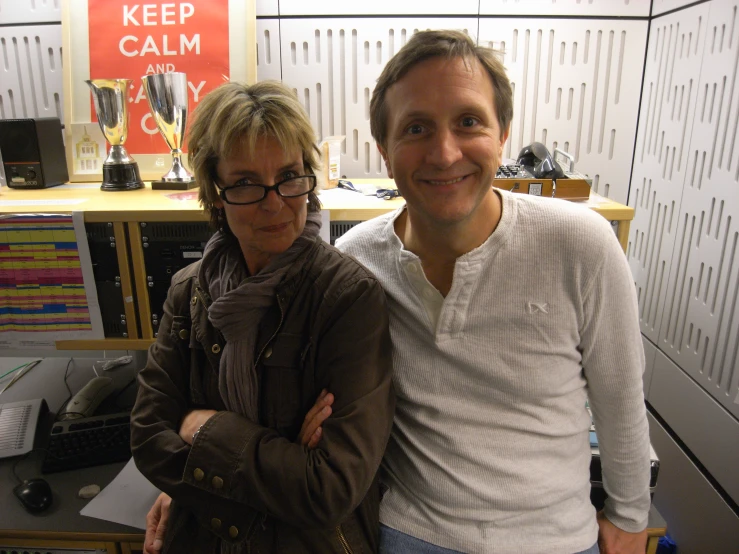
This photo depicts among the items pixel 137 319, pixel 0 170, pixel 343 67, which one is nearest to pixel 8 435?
pixel 137 319

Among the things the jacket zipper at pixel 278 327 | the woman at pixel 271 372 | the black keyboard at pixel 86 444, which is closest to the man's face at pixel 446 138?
the woman at pixel 271 372

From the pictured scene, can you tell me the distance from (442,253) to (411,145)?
221 mm

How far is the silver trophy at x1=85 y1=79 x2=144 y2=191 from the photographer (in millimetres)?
1488

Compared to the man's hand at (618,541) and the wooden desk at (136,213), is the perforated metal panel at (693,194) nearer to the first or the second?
the wooden desk at (136,213)

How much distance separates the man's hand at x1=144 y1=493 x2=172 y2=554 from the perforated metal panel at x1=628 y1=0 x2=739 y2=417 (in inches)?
54.3

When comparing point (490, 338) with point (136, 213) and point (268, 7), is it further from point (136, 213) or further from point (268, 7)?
point (268, 7)

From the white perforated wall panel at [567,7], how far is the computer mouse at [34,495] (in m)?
1.75

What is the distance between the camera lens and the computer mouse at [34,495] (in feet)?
4.13

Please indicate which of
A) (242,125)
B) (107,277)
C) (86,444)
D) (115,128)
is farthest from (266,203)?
(86,444)

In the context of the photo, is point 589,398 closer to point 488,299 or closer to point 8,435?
point 488,299

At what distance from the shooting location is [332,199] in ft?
A: 4.68

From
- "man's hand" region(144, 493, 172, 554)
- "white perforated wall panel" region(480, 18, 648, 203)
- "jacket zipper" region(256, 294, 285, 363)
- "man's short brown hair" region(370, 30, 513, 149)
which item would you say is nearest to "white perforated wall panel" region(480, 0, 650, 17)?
"white perforated wall panel" region(480, 18, 648, 203)

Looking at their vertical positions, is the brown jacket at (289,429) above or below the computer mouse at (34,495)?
above

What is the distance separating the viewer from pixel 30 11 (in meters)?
1.75
